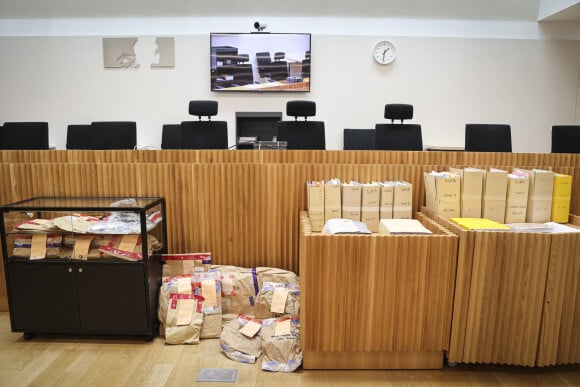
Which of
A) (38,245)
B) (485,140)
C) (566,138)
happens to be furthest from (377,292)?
(566,138)

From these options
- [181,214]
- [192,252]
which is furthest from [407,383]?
[181,214]

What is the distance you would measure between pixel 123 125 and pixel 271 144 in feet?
5.18

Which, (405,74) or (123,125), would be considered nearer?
(123,125)

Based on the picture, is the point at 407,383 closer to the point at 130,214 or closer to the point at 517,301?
the point at 517,301

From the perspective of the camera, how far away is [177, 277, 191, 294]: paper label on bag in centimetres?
214

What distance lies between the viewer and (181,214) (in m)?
2.41

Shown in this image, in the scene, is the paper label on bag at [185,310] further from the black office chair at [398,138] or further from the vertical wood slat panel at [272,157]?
the black office chair at [398,138]

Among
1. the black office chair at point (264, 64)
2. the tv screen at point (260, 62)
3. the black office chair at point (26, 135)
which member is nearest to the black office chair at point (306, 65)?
the tv screen at point (260, 62)

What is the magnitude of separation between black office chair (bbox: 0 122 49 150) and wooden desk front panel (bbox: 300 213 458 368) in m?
2.98

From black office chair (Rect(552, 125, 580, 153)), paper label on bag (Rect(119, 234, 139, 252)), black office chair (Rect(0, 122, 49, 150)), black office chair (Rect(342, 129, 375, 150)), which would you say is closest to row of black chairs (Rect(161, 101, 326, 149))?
Result: black office chair (Rect(0, 122, 49, 150))

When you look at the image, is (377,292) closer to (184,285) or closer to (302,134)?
(184,285)

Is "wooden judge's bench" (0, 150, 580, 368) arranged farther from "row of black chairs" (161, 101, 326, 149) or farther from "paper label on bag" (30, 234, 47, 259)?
"row of black chairs" (161, 101, 326, 149)

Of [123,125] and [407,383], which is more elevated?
[123,125]

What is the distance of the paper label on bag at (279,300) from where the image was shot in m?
2.12
